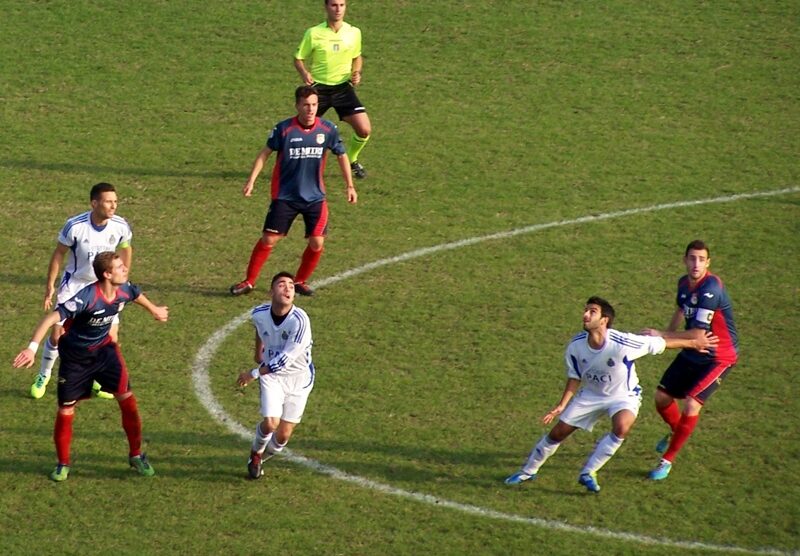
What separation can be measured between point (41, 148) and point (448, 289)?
797 cm

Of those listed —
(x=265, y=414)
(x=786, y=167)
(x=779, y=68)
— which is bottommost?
(x=265, y=414)

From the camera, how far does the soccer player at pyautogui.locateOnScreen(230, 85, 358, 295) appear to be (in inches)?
625

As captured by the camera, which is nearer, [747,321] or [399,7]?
[747,321]

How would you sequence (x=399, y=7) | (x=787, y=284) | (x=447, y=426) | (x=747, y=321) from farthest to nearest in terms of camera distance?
(x=399, y=7) → (x=787, y=284) → (x=747, y=321) → (x=447, y=426)

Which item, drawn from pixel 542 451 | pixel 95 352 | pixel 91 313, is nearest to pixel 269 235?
pixel 95 352

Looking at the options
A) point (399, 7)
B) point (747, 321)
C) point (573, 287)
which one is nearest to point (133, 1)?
point (399, 7)

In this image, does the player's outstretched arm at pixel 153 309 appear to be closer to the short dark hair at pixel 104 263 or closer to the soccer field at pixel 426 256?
the short dark hair at pixel 104 263

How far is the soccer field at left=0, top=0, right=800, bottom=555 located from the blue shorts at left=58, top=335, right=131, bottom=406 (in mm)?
811

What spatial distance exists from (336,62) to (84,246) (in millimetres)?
6940

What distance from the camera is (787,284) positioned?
54.7 feet

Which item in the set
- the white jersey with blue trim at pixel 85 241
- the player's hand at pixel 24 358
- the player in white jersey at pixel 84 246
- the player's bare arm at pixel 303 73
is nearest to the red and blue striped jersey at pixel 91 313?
the player's hand at pixel 24 358

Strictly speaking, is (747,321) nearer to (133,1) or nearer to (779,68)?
(779,68)

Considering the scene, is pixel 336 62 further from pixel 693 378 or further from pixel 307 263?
pixel 693 378

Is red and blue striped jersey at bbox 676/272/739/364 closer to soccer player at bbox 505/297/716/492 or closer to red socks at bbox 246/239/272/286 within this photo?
soccer player at bbox 505/297/716/492
